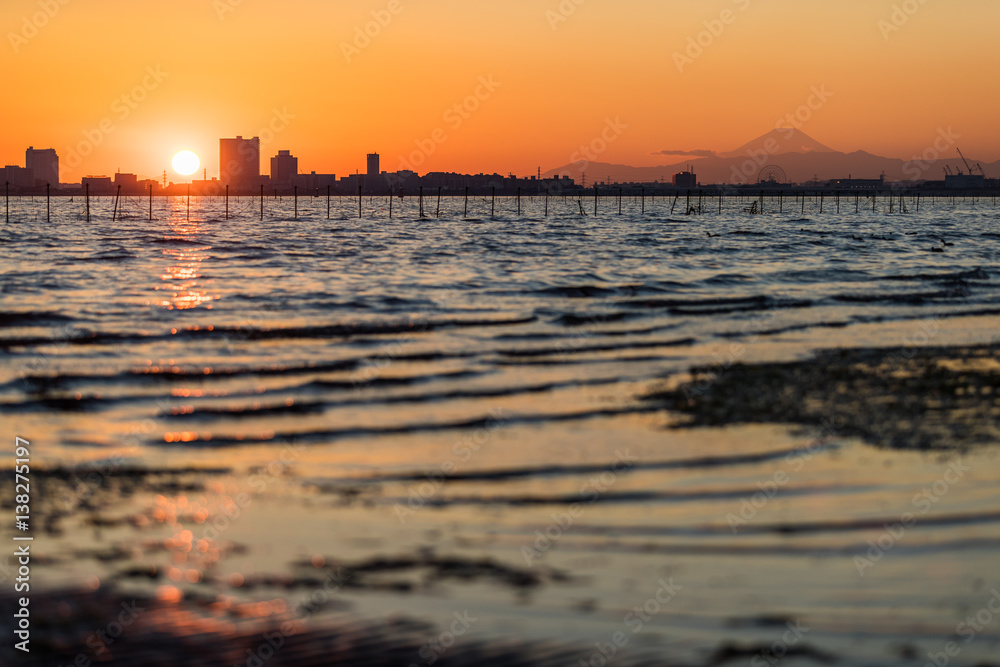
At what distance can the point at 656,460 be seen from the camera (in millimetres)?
9531

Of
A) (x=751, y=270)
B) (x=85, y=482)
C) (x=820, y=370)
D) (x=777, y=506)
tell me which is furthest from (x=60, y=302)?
(x=751, y=270)

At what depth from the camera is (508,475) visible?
908 centimetres

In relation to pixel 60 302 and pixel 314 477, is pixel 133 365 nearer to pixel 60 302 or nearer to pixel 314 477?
pixel 314 477

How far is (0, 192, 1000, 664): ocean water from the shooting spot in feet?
19.9

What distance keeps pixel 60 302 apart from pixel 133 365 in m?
9.84

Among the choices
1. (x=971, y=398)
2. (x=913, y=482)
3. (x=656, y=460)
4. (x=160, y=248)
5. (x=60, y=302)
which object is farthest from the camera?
(x=160, y=248)

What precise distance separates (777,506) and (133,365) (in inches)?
433

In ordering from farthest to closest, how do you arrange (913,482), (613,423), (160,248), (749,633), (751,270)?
(160,248) → (751,270) → (613,423) → (913,482) → (749,633)

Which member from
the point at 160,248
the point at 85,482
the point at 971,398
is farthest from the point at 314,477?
the point at 160,248

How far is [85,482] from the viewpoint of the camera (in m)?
8.83

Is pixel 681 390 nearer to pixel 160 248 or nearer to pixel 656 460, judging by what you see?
pixel 656 460

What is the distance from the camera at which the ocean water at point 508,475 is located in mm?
6066

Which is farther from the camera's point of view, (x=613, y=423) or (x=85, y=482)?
(x=613, y=423)

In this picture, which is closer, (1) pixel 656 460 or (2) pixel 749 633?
(2) pixel 749 633
